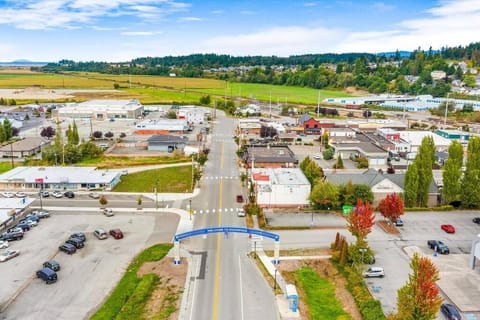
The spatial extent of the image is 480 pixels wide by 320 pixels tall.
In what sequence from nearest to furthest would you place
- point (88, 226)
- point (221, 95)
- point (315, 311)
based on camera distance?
point (315, 311) → point (88, 226) → point (221, 95)

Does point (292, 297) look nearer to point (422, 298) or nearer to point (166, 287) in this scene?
point (422, 298)

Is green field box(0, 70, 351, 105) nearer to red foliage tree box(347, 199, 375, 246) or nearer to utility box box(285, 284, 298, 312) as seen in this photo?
red foliage tree box(347, 199, 375, 246)

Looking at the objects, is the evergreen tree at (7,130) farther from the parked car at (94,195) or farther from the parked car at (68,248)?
the parked car at (68,248)

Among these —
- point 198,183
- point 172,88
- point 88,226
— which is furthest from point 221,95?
point 88,226

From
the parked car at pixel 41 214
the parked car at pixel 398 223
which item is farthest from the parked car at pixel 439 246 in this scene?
the parked car at pixel 41 214

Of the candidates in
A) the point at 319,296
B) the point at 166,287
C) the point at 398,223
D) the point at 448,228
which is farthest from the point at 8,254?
the point at 448,228

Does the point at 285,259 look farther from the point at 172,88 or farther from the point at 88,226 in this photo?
the point at 172,88

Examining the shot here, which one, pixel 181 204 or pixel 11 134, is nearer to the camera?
pixel 181 204

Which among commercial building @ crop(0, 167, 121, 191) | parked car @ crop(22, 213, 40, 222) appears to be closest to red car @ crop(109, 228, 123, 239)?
parked car @ crop(22, 213, 40, 222)
